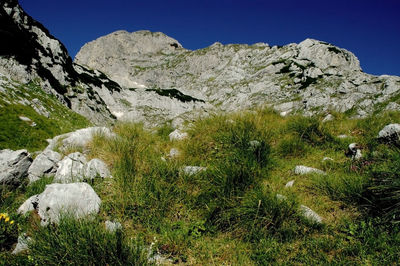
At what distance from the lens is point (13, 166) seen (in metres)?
4.90

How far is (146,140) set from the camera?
21.9 ft

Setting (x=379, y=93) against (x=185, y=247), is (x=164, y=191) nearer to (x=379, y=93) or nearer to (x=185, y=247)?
(x=185, y=247)

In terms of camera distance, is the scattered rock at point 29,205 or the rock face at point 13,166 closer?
the scattered rock at point 29,205

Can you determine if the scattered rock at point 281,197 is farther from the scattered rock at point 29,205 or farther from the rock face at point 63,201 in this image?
the scattered rock at point 29,205

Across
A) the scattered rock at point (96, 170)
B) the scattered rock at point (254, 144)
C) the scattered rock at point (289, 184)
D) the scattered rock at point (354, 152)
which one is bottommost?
the scattered rock at point (96, 170)

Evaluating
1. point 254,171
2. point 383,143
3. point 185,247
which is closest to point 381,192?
point 254,171

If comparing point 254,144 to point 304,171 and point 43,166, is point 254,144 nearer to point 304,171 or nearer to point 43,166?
point 304,171

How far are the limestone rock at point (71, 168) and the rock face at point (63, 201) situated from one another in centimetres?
76

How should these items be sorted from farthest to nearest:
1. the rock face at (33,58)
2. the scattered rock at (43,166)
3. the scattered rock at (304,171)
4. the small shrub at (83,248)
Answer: the rock face at (33,58) < the scattered rock at (43,166) < the scattered rock at (304,171) < the small shrub at (83,248)

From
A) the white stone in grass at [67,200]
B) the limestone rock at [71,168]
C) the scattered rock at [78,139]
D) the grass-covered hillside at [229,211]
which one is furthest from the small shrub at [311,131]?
the limestone rock at [71,168]

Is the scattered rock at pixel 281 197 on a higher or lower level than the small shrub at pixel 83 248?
higher

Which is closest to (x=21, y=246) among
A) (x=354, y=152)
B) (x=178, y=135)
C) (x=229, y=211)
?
(x=229, y=211)

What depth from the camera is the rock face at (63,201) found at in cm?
353

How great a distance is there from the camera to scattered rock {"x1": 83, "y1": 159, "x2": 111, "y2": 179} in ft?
15.7
